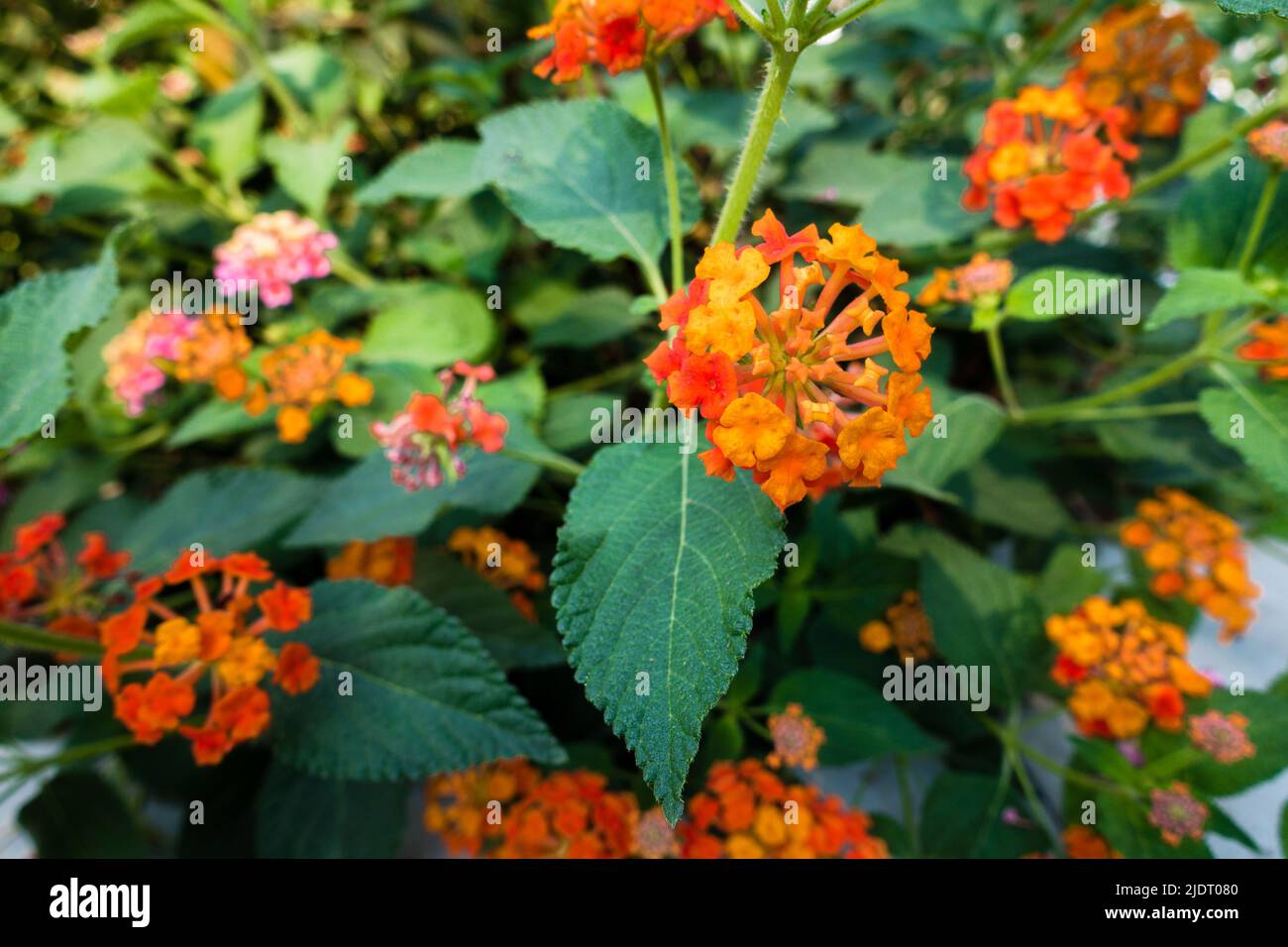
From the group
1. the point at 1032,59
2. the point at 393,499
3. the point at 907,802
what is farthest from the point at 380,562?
the point at 1032,59

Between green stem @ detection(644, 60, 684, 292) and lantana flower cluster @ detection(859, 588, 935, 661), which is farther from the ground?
green stem @ detection(644, 60, 684, 292)

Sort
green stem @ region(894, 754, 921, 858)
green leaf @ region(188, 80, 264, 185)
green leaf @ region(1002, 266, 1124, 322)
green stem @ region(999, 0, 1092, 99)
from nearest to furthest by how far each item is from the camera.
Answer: green leaf @ region(1002, 266, 1124, 322) → green stem @ region(894, 754, 921, 858) → green stem @ region(999, 0, 1092, 99) → green leaf @ region(188, 80, 264, 185)

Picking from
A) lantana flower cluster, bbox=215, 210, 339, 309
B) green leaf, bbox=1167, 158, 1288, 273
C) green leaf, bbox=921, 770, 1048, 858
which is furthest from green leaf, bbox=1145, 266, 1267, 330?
lantana flower cluster, bbox=215, 210, 339, 309

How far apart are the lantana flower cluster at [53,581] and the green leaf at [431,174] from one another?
1.81 feet

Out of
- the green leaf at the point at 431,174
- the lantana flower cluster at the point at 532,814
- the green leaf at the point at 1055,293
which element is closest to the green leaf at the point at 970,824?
the lantana flower cluster at the point at 532,814

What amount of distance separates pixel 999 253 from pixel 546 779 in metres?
1.01

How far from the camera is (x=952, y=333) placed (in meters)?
1.29

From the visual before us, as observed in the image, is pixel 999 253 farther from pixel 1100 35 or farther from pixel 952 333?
pixel 1100 35

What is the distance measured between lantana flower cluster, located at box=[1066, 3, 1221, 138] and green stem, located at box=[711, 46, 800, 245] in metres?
0.83

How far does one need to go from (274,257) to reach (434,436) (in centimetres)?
46

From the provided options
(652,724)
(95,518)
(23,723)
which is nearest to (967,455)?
(652,724)

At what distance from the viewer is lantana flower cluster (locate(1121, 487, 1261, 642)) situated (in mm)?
1031

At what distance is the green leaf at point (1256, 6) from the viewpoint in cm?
40

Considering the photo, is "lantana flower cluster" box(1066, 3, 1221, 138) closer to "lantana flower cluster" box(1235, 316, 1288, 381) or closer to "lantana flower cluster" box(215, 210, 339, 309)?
"lantana flower cluster" box(1235, 316, 1288, 381)
